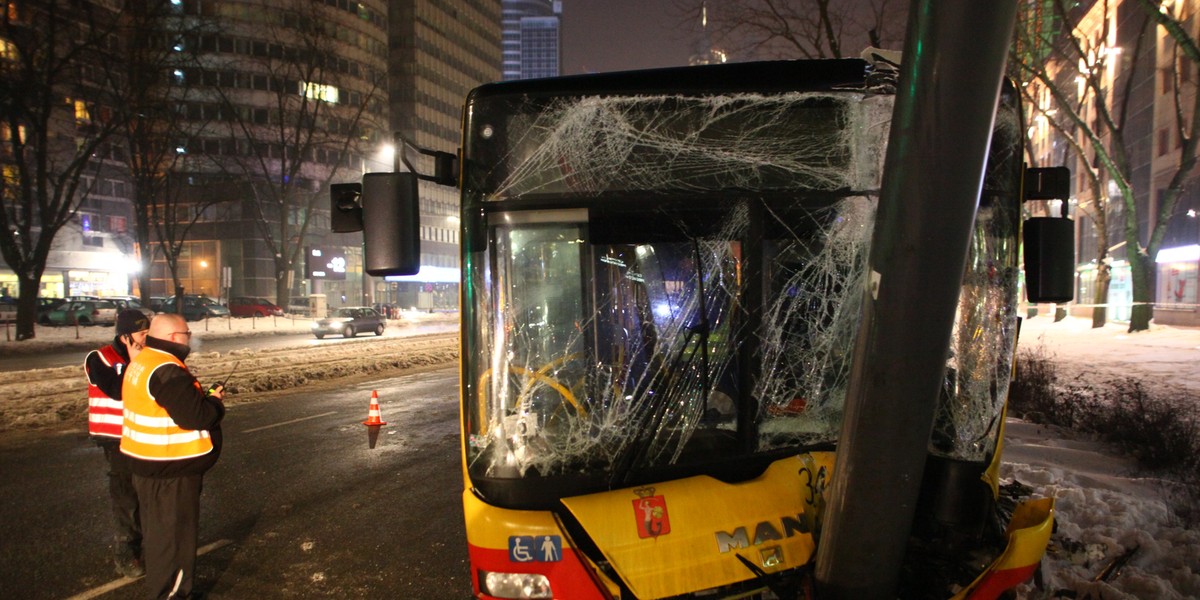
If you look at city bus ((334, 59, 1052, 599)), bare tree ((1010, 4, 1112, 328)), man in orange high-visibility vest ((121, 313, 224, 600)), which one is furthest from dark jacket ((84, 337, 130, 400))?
bare tree ((1010, 4, 1112, 328))

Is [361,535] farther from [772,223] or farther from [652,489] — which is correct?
[772,223]

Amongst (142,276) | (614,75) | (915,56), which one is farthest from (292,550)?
(142,276)

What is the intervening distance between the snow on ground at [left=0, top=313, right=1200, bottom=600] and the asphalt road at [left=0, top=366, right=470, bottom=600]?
347cm

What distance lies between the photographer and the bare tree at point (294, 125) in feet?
107

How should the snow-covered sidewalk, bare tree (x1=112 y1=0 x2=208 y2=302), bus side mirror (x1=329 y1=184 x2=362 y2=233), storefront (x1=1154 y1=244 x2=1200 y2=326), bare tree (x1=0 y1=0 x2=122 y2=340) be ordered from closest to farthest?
bus side mirror (x1=329 y1=184 x2=362 y2=233)
bare tree (x1=0 y1=0 x2=122 y2=340)
the snow-covered sidewalk
storefront (x1=1154 y1=244 x2=1200 y2=326)
bare tree (x1=112 y1=0 x2=208 y2=302)

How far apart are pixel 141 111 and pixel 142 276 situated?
11.1m

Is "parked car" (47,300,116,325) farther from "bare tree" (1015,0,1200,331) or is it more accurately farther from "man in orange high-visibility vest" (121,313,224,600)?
"bare tree" (1015,0,1200,331)

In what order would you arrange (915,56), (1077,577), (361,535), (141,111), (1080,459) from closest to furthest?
(915,56)
(1077,577)
(361,535)
(1080,459)
(141,111)

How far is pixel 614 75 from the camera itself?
3025 mm

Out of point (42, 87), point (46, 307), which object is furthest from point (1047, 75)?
point (46, 307)

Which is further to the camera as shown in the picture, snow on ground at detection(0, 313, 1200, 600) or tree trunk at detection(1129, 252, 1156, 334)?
tree trunk at detection(1129, 252, 1156, 334)

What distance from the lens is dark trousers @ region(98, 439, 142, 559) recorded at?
14.9 ft

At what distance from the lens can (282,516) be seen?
5.71 meters

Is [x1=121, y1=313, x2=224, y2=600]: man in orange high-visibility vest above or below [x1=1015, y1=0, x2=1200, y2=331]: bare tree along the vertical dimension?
below
